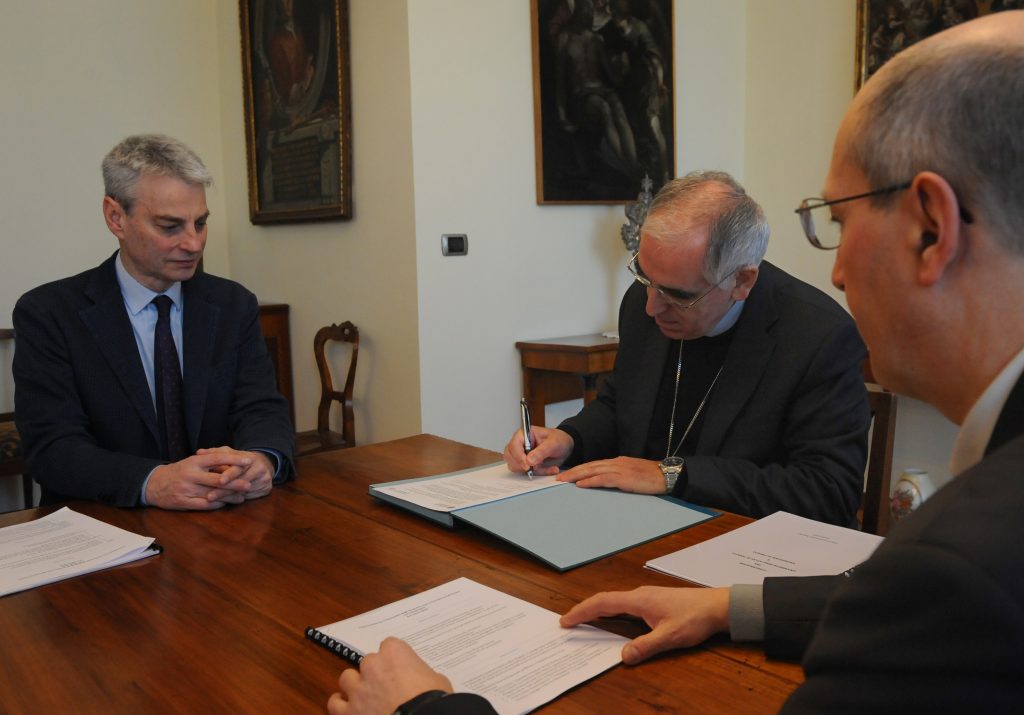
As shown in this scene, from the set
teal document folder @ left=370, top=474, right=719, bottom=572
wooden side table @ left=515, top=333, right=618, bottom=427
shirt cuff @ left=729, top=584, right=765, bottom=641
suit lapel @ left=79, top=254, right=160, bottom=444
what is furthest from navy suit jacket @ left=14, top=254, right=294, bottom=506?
wooden side table @ left=515, top=333, right=618, bottom=427

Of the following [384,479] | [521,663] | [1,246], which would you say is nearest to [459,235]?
[384,479]

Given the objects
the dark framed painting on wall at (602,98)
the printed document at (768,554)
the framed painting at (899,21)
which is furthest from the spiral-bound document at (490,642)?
the framed painting at (899,21)

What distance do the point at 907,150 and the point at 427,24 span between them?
10.4ft

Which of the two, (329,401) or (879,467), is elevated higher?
(879,467)

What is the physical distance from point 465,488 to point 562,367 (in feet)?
7.15

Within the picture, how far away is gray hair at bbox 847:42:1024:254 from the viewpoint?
0.74 m

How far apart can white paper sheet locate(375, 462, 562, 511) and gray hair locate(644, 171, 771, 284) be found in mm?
670

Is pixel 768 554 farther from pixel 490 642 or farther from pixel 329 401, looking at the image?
pixel 329 401

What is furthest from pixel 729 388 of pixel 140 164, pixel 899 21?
pixel 899 21

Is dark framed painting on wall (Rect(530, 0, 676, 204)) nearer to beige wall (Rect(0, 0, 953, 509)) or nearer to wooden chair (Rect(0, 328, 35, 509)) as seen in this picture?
beige wall (Rect(0, 0, 953, 509))

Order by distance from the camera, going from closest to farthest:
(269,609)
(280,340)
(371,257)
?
(269,609) < (371,257) < (280,340)

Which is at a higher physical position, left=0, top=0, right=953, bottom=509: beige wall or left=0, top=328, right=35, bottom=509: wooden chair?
left=0, top=0, right=953, bottom=509: beige wall

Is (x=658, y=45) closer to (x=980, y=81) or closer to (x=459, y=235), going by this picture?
(x=459, y=235)

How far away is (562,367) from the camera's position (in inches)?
156
